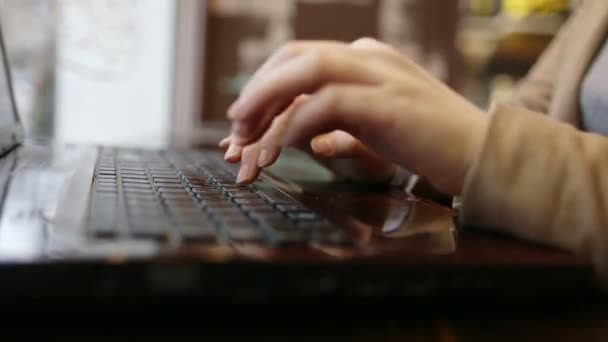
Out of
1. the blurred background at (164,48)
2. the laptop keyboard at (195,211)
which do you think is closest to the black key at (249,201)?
the laptop keyboard at (195,211)

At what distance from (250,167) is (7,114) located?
0.32 metres

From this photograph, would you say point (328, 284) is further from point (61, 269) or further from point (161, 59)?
point (161, 59)

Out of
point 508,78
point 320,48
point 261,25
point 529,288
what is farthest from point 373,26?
point 529,288

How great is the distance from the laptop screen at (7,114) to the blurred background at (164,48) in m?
1.28

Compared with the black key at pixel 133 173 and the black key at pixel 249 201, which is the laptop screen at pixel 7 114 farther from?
the black key at pixel 249 201

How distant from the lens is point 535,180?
13.8 inches

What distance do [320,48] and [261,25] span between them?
1828 millimetres

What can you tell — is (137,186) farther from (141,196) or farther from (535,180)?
(535,180)

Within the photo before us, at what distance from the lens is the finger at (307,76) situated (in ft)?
1.26

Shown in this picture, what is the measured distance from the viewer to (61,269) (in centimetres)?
21

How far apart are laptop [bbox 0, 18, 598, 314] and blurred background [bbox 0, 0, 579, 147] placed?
5.57 feet

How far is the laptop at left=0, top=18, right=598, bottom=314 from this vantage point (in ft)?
0.69

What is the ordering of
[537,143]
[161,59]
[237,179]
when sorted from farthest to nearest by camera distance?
[161,59] → [237,179] → [537,143]

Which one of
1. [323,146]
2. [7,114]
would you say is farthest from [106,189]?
[7,114]
